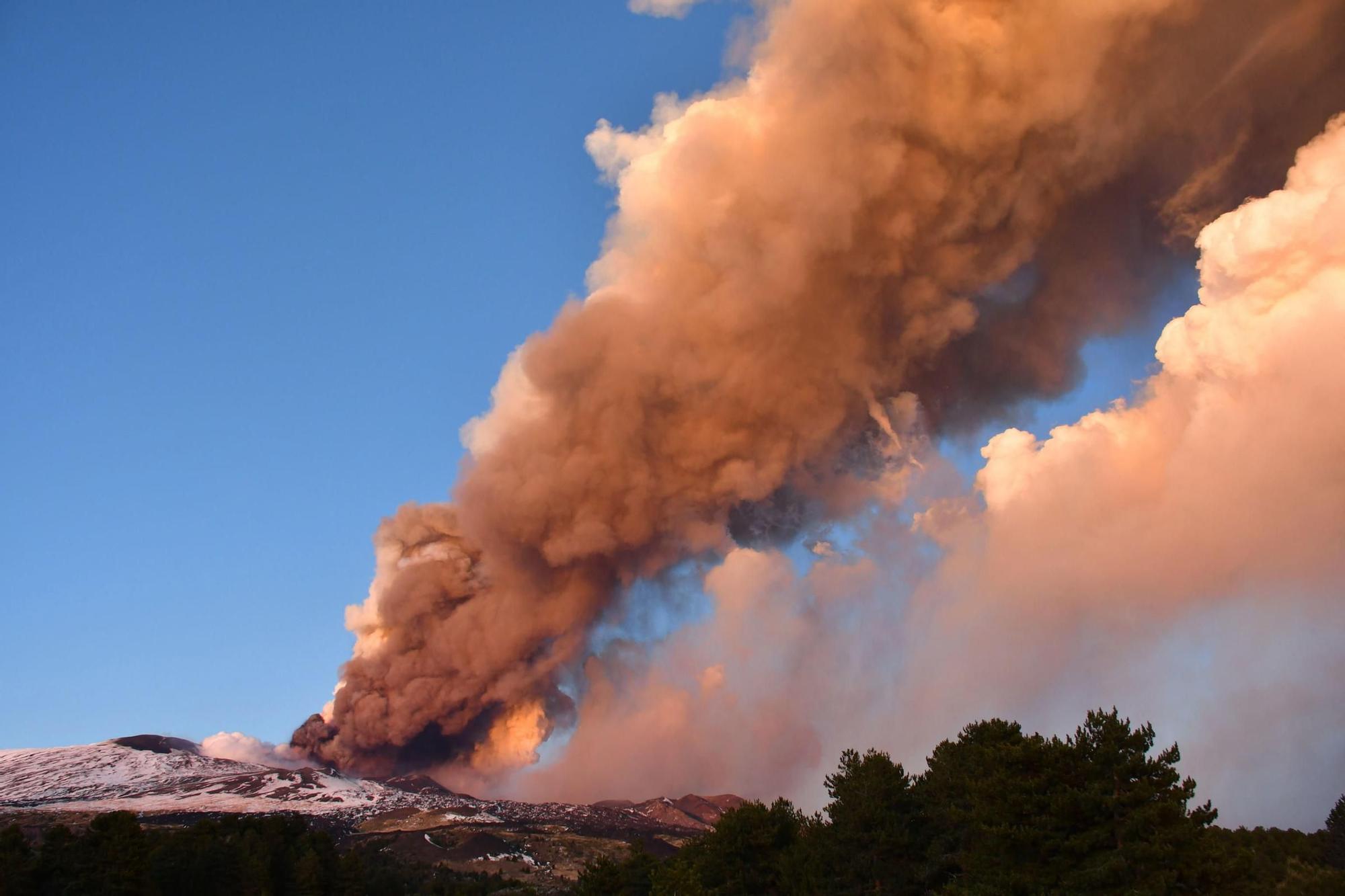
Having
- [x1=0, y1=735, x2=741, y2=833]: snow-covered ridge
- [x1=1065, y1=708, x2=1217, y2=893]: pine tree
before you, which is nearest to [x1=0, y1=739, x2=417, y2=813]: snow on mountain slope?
[x1=0, y1=735, x2=741, y2=833]: snow-covered ridge

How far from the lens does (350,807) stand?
8769 centimetres

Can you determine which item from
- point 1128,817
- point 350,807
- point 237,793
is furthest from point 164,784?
point 1128,817

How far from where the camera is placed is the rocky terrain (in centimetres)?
7569

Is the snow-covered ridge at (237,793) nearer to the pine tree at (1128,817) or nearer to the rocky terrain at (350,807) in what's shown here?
the rocky terrain at (350,807)

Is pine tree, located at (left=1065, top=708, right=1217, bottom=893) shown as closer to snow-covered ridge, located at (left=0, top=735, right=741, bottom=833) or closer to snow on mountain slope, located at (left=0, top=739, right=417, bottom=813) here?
snow-covered ridge, located at (left=0, top=735, right=741, bottom=833)

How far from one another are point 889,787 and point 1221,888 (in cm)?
1255

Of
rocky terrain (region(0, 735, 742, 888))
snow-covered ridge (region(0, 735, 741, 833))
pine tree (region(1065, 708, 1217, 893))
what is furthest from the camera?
snow-covered ridge (region(0, 735, 741, 833))

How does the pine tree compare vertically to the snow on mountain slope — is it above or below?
below

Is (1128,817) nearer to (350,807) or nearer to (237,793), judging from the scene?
(350,807)

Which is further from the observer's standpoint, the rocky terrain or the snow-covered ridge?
the snow-covered ridge

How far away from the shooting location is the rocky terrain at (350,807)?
75.7 m

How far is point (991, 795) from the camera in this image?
28688 mm

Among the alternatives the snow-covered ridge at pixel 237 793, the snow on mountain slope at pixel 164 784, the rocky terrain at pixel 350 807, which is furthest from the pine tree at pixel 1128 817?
the snow on mountain slope at pixel 164 784

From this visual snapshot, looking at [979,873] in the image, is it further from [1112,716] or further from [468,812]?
[468,812]
